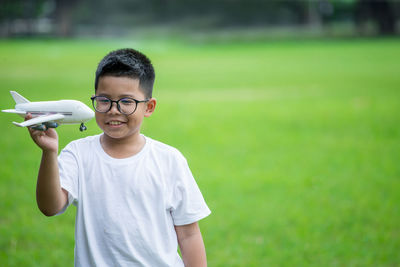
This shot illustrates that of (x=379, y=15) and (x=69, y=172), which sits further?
(x=379, y=15)

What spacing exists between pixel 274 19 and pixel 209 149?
47156mm

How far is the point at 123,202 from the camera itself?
74.5 inches

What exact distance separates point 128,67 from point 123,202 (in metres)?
0.48

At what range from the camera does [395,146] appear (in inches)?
306

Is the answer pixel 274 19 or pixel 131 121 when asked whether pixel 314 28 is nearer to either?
pixel 274 19

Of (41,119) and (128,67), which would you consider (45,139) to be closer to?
(41,119)

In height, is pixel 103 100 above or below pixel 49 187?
above

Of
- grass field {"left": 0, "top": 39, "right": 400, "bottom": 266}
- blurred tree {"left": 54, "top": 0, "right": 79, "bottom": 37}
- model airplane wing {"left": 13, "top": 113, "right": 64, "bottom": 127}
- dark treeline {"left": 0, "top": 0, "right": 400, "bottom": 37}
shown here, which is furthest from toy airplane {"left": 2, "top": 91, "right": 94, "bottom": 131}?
blurred tree {"left": 54, "top": 0, "right": 79, "bottom": 37}

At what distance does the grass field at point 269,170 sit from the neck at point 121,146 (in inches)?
82.9

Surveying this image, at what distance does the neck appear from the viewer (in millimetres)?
1951

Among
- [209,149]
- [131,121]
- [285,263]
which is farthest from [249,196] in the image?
[131,121]

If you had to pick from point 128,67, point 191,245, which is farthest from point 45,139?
point 191,245

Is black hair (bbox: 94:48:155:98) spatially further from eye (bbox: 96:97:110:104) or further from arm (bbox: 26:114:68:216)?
arm (bbox: 26:114:68:216)

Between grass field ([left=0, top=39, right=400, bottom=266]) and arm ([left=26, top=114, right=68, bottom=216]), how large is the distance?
6.84ft
